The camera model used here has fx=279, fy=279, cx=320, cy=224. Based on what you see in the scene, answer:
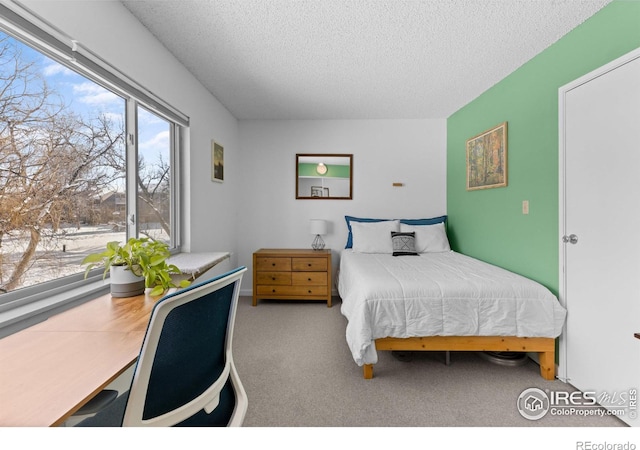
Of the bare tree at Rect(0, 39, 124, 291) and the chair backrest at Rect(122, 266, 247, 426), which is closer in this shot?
the chair backrest at Rect(122, 266, 247, 426)

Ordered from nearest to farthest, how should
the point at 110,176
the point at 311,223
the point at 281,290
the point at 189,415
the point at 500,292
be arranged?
the point at 189,415, the point at 110,176, the point at 500,292, the point at 281,290, the point at 311,223

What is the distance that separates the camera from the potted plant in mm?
1409

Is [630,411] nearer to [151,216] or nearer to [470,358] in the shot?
[470,358]

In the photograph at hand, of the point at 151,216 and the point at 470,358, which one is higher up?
the point at 151,216

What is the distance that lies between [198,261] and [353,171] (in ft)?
8.33

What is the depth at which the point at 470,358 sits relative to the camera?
2287mm

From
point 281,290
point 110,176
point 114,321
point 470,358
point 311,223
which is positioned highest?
point 110,176

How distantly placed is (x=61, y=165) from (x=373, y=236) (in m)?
2.97

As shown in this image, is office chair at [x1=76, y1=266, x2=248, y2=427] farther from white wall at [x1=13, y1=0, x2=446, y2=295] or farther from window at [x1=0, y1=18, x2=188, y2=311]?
white wall at [x1=13, y1=0, x2=446, y2=295]

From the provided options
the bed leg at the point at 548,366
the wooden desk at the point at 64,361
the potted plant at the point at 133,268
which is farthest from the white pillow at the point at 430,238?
the wooden desk at the point at 64,361

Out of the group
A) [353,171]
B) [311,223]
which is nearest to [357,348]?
[311,223]

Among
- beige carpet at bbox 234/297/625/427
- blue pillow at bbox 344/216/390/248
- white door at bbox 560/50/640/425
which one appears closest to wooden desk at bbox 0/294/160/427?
beige carpet at bbox 234/297/625/427

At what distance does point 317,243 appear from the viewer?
3.94m

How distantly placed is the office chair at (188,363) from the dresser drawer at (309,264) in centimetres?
250
